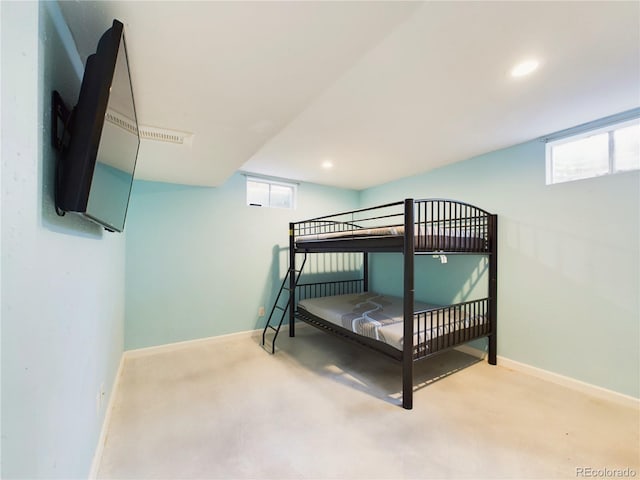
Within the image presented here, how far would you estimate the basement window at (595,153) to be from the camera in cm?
201

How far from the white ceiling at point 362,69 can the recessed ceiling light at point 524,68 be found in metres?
0.04

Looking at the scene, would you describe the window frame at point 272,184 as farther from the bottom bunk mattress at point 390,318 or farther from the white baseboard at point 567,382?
the white baseboard at point 567,382

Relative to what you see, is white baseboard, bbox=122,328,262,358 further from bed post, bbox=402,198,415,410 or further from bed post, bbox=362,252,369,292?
bed post, bbox=402,198,415,410

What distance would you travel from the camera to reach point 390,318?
99.4 inches

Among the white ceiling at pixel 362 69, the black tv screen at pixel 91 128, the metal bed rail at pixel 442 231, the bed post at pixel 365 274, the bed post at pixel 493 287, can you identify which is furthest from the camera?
the bed post at pixel 365 274

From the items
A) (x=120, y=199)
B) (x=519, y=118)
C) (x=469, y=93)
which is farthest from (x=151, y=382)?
(x=519, y=118)

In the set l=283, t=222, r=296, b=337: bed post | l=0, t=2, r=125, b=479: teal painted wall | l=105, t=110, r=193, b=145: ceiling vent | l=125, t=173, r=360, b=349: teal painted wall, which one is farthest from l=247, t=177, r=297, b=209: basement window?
l=0, t=2, r=125, b=479: teal painted wall

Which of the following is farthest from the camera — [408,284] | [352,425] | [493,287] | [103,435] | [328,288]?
[328,288]

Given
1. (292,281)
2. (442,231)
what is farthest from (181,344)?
(442,231)

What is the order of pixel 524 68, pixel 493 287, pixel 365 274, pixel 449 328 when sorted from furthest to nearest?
pixel 365 274 < pixel 493 287 < pixel 449 328 < pixel 524 68

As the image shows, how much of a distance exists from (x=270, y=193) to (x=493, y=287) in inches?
117

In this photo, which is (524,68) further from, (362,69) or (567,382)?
(567,382)

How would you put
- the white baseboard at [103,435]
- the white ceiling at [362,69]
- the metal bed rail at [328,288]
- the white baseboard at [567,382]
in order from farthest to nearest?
the metal bed rail at [328,288], the white baseboard at [567,382], the white baseboard at [103,435], the white ceiling at [362,69]

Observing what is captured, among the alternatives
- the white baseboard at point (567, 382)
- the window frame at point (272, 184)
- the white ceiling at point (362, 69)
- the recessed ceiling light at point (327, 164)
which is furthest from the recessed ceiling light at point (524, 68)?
the window frame at point (272, 184)
